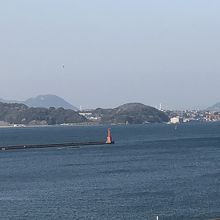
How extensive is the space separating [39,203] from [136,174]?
2393 cm

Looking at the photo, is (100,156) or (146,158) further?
(100,156)

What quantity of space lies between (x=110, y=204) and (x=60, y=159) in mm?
54387

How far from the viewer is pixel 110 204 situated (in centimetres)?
5441

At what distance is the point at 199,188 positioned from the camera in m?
63.0

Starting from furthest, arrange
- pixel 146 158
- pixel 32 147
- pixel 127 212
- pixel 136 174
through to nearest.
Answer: pixel 32 147, pixel 146 158, pixel 136 174, pixel 127 212

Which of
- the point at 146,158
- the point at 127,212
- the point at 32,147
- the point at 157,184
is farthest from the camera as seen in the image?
the point at 32,147

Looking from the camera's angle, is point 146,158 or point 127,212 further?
point 146,158

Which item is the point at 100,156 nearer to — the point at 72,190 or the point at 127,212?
the point at 72,190

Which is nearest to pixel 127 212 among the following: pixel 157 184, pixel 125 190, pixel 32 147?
pixel 125 190

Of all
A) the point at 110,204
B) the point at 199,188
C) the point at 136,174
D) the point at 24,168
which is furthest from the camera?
the point at 24,168

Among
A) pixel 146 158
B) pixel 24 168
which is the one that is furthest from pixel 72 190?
pixel 146 158

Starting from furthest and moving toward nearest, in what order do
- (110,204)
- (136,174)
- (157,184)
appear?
1. (136,174)
2. (157,184)
3. (110,204)

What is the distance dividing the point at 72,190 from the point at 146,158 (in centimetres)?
4179

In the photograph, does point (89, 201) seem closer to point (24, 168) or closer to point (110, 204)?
point (110, 204)
